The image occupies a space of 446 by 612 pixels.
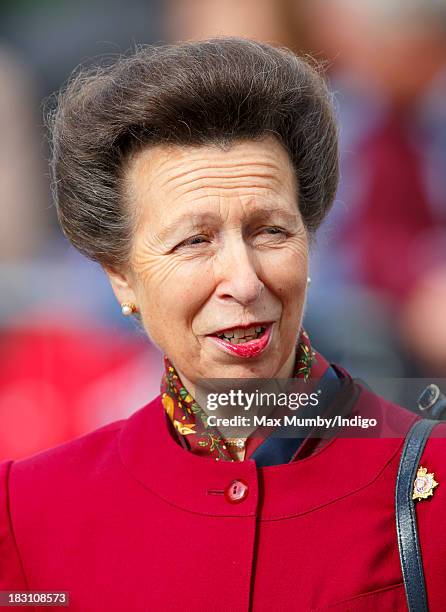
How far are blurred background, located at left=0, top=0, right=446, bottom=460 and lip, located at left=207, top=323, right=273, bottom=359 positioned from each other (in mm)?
1993

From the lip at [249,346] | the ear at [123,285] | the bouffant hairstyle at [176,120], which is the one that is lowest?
the lip at [249,346]

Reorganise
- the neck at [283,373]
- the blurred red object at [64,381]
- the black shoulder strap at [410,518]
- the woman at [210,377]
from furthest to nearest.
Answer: the blurred red object at [64,381] → the neck at [283,373] → the woman at [210,377] → the black shoulder strap at [410,518]

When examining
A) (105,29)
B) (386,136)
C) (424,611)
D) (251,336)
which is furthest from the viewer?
(105,29)

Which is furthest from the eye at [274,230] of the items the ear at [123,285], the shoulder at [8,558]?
the shoulder at [8,558]

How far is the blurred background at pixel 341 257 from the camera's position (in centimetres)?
446

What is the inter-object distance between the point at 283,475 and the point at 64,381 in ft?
8.77

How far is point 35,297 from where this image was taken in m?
4.88

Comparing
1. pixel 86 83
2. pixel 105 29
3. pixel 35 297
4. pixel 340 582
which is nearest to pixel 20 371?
pixel 35 297

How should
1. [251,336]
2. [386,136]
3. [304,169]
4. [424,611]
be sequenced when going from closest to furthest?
[424,611] → [251,336] → [304,169] → [386,136]

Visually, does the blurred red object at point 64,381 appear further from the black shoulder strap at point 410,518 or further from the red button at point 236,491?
the black shoulder strap at point 410,518

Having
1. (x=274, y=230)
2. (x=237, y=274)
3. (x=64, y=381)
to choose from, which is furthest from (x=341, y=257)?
(x=237, y=274)

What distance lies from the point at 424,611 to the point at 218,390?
65 centimetres

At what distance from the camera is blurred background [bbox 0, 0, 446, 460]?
446 cm

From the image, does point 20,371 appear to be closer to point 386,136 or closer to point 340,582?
point 386,136
